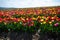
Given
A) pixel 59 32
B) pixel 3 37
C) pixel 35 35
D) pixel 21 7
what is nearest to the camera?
pixel 59 32

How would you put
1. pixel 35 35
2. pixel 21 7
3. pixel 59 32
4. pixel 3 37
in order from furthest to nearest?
pixel 21 7 < pixel 3 37 < pixel 35 35 < pixel 59 32

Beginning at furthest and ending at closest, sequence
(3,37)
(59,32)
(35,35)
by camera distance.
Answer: (3,37), (35,35), (59,32)

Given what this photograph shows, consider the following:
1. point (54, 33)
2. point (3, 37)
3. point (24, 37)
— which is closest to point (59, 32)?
point (54, 33)

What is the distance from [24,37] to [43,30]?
15.6 inches

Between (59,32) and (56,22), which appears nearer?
(59,32)

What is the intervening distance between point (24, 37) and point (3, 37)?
0.50m

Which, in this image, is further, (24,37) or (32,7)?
(32,7)

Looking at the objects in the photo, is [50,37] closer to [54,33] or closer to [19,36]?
[54,33]

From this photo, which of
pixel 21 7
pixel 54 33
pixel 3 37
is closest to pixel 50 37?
pixel 54 33

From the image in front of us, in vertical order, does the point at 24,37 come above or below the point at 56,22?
A: below

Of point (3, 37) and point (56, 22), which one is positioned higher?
point (56, 22)

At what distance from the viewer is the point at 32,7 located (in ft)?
23.2

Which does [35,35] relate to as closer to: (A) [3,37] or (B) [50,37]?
(B) [50,37]

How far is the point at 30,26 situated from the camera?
3.82 m
